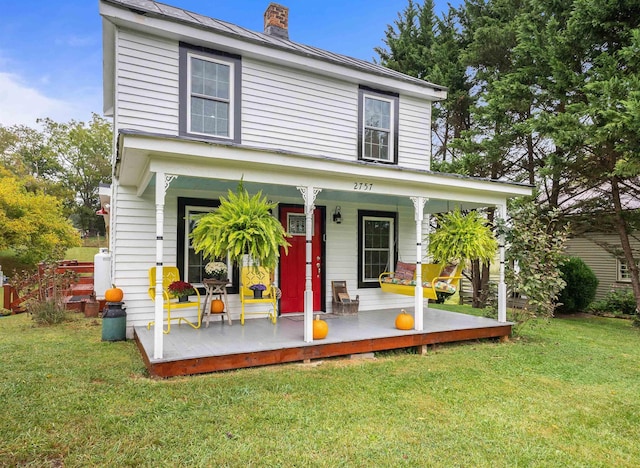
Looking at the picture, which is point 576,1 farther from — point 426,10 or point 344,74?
point 426,10

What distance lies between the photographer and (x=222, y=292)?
21.2 feet

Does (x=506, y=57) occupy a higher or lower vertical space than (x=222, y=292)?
higher

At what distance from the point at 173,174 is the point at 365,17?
2235 cm

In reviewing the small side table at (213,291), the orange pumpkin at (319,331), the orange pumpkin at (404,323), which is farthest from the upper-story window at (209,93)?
the orange pumpkin at (404,323)

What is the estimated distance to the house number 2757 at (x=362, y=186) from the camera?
20.2 ft

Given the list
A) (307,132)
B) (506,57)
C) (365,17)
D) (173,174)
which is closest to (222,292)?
(173,174)

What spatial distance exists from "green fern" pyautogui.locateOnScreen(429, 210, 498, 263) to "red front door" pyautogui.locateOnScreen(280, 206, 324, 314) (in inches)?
88.4

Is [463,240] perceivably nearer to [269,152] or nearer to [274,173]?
[274,173]

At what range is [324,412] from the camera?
3.73 metres

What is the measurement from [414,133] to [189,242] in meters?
5.40

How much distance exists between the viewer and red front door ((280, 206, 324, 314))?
7.70 m

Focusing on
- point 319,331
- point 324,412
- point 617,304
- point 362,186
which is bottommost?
point 617,304

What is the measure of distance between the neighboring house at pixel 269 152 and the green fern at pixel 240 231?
0.40 m

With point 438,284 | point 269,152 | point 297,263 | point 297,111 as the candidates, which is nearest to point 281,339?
point 297,263
